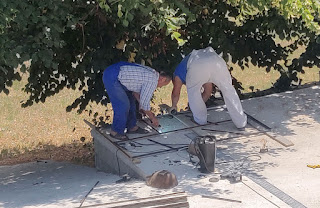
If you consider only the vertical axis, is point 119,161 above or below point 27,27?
below

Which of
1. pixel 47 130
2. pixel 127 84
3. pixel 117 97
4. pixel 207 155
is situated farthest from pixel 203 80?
pixel 47 130

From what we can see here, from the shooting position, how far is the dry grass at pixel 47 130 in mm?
12477

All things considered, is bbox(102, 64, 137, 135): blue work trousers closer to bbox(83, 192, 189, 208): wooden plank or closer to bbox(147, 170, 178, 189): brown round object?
bbox(147, 170, 178, 189): brown round object

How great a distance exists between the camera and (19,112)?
49.6 feet

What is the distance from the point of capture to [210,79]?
10273mm

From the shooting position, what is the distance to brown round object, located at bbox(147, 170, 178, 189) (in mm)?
8344

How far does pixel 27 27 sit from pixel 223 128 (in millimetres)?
3064

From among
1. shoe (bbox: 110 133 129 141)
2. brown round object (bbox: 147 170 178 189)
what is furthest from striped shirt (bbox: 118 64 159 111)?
brown round object (bbox: 147 170 178 189)

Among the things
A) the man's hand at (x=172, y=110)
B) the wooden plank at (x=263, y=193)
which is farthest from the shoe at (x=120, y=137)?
the wooden plank at (x=263, y=193)

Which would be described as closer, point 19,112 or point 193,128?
point 193,128

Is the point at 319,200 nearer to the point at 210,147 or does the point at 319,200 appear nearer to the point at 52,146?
the point at 210,147

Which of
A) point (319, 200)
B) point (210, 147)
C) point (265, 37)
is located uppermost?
point (265, 37)

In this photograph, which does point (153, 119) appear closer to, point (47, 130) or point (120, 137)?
point (120, 137)

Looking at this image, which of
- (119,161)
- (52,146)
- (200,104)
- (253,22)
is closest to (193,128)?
(200,104)
